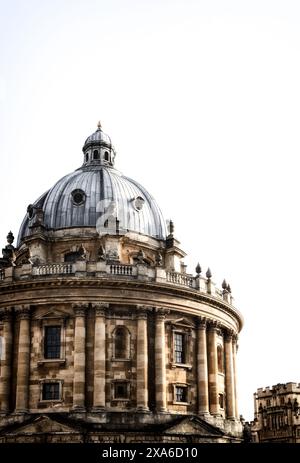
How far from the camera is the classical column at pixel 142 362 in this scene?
4644cm

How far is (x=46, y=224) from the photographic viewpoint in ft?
184

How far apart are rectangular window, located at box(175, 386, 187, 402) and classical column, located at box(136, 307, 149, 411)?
2.88m

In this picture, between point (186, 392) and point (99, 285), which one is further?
point (186, 392)

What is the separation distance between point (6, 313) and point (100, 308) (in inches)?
258

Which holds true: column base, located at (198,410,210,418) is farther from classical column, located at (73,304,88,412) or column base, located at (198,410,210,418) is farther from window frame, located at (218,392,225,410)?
classical column, located at (73,304,88,412)

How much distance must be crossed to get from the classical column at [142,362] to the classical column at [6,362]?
8435mm

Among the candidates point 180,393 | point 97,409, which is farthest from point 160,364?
point 97,409

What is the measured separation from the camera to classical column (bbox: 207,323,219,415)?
50250 mm

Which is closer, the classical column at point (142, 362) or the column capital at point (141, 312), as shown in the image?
the classical column at point (142, 362)

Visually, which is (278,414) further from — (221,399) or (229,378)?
(221,399)

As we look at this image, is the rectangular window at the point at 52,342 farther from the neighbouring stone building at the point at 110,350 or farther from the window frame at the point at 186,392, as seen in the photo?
the window frame at the point at 186,392

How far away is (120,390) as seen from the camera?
46.6 meters

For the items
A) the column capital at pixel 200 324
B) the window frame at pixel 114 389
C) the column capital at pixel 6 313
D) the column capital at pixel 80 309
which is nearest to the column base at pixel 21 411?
the window frame at pixel 114 389

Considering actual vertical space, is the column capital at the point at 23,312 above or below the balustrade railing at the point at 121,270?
below
